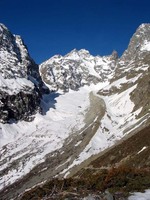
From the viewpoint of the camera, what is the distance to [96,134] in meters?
123

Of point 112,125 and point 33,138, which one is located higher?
point 33,138

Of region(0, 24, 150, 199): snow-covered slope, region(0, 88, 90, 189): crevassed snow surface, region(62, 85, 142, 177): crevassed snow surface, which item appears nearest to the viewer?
region(0, 24, 150, 199): snow-covered slope

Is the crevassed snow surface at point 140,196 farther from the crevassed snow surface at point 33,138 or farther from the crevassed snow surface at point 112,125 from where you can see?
the crevassed snow surface at point 33,138

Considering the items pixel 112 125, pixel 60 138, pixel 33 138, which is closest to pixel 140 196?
pixel 60 138

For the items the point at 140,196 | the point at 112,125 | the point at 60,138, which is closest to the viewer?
the point at 140,196

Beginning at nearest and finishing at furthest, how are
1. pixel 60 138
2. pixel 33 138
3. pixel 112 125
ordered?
pixel 60 138
pixel 112 125
pixel 33 138

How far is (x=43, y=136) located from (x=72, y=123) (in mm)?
24430

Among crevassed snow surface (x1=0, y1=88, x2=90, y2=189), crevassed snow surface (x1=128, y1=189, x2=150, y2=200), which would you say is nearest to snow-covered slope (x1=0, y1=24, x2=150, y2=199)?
crevassed snow surface (x1=0, y1=88, x2=90, y2=189)

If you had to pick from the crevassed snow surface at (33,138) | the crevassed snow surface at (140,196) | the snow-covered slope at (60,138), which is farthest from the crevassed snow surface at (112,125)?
the crevassed snow surface at (140,196)

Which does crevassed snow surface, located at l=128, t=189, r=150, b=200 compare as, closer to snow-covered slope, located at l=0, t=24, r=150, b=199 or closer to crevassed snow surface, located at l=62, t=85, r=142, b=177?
snow-covered slope, located at l=0, t=24, r=150, b=199

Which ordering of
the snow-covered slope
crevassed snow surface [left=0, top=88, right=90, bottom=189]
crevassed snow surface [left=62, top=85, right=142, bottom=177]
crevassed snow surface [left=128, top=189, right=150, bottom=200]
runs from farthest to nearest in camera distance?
crevassed snow surface [left=0, top=88, right=90, bottom=189] < crevassed snow surface [left=62, top=85, right=142, bottom=177] < the snow-covered slope < crevassed snow surface [left=128, top=189, right=150, bottom=200]

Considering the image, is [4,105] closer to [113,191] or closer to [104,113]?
[104,113]

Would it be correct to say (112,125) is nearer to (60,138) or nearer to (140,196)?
(60,138)

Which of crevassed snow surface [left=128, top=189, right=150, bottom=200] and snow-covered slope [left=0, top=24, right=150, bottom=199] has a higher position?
snow-covered slope [left=0, top=24, right=150, bottom=199]
